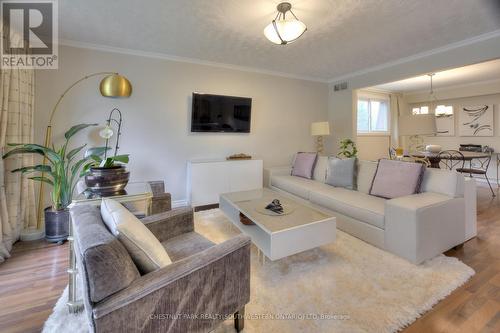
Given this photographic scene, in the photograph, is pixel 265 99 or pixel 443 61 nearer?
pixel 443 61

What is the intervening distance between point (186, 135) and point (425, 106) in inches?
270

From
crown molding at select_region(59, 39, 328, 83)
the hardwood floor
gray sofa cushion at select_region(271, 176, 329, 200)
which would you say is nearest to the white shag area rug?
the hardwood floor

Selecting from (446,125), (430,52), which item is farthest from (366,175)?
(446,125)

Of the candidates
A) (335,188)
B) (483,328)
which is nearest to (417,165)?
(335,188)

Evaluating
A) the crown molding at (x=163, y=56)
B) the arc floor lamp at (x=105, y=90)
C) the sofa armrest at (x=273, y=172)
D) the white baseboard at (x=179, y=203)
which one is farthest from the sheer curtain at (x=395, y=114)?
the arc floor lamp at (x=105, y=90)

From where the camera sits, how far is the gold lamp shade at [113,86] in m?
3.15

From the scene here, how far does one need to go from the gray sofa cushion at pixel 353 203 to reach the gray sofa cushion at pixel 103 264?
87.6 inches

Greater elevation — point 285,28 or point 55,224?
point 285,28

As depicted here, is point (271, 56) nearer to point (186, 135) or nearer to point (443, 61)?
point (186, 135)

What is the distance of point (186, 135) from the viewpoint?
3.91m

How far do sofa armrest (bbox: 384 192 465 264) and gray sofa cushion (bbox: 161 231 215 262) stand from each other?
1.71 meters

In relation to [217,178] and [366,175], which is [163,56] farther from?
[366,175]

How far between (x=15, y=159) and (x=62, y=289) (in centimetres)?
170

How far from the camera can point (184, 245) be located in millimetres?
1610
